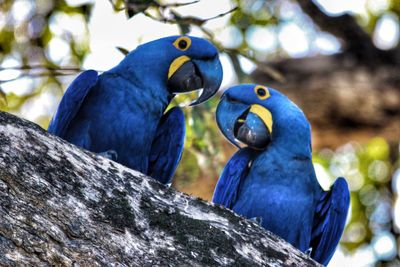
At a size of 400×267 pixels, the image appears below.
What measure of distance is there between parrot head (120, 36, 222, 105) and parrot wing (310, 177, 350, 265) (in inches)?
Result: 41.3

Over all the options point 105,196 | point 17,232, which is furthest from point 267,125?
point 17,232

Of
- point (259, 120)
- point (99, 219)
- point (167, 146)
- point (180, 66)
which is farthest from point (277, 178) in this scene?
point (99, 219)

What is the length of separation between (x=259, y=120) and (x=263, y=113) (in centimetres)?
6

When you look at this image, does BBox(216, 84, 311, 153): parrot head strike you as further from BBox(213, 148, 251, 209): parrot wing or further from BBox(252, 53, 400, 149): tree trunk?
BBox(252, 53, 400, 149): tree trunk

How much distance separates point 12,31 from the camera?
646 cm

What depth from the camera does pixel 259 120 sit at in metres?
5.56

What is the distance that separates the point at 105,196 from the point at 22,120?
0.56m

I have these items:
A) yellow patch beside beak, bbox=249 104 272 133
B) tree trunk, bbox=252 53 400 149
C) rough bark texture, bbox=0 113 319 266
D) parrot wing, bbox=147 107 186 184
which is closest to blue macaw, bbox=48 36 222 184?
parrot wing, bbox=147 107 186 184

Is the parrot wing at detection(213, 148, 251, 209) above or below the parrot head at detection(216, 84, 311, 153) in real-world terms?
below

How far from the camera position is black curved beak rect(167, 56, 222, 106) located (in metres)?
5.50

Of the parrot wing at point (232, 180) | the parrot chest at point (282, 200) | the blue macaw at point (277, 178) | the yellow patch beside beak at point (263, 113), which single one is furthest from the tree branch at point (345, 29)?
the parrot chest at point (282, 200)

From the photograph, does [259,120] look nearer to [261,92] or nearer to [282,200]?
[261,92]

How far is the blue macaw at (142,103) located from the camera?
17.4 feet

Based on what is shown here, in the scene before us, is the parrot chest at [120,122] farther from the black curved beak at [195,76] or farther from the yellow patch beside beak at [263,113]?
the yellow patch beside beak at [263,113]
